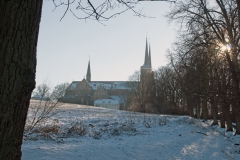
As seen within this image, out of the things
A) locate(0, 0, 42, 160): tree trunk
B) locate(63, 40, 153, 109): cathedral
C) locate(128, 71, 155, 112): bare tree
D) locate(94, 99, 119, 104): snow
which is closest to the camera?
locate(0, 0, 42, 160): tree trunk

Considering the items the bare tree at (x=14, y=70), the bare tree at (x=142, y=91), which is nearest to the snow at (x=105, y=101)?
the bare tree at (x=142, y=91)

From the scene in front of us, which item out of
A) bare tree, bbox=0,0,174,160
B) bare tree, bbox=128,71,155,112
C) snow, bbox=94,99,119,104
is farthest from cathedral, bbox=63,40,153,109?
bare tree, bbox=0,0,174,160

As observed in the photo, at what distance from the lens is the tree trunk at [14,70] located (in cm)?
184

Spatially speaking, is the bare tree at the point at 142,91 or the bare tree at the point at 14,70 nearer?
the bare tree at the point at 14,70

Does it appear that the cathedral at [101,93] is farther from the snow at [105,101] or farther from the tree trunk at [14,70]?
the tree trunk at [14,70]

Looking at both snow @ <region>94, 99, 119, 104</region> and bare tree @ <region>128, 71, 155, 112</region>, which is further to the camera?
snow @ <region>94, 99, 119, 104</region>

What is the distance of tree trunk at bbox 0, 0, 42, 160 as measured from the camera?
1.84 m

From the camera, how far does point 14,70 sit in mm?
1872

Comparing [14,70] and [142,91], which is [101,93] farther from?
[14,70]

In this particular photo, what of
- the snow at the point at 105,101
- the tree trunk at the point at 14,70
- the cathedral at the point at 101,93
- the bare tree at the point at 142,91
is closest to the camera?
the tree trunk at the point at 14,70

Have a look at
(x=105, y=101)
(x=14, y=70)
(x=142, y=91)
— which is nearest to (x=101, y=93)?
(x=105, y=101)

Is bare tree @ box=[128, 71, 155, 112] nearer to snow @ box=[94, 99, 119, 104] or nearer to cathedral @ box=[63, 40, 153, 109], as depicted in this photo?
cathedral @ box=[63, 40, 153, 109]

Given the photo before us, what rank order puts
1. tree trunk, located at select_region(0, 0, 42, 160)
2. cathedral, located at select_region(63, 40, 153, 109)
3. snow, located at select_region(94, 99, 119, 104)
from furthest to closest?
snow, located at select_region(94, 99, 119, 104), cathedral, located at select_region(63, 40, 153, 109), tree trunk, located at select_region(0, 0, 42, 160)

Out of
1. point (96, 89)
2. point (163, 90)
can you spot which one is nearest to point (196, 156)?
point (163, 90)
